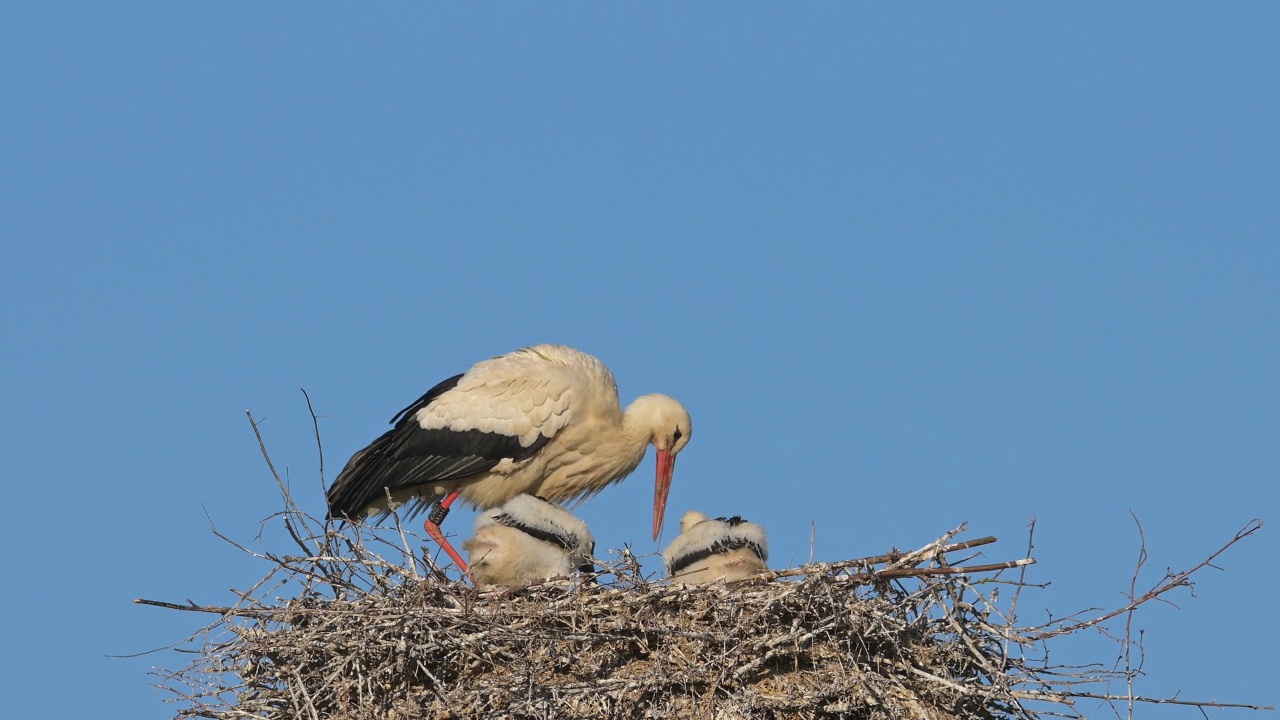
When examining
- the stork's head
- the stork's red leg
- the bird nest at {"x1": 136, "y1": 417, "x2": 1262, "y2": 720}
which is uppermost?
the stork's head

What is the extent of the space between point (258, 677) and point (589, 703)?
1408mm

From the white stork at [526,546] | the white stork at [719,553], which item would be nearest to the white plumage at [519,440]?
the white stork at [526,546]

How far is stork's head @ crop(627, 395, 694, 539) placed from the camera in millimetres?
10055

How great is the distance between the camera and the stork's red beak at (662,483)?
399 inches

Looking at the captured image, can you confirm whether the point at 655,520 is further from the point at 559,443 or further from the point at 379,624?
the point at 379,624

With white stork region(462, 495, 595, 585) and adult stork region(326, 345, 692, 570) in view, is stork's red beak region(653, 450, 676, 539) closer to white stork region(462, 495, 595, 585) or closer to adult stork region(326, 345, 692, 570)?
adult stork region(326, 345, 692, 570)

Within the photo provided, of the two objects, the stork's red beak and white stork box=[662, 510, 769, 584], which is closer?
white stork box=[662, 510, 769, 584]

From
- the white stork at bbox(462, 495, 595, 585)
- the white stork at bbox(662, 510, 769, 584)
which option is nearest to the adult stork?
the white stork at bbox(462, 495, 595, 585)

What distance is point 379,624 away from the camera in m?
6.88

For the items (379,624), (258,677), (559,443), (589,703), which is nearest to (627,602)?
(589,703)

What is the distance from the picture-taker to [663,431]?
1007cm

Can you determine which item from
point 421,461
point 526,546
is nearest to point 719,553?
point 526,546

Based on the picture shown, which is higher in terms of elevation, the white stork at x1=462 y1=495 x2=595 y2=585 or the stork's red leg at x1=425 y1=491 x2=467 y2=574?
the stork's red leg at x1=425 y1=491 x2=467 y2=574

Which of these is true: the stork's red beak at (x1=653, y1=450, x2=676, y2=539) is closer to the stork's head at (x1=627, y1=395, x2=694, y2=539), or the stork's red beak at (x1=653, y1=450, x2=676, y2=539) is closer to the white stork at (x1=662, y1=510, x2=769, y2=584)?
the stork's head at (x1=627, y1=395, x2=694, y2=539)
